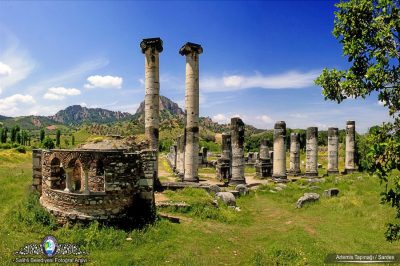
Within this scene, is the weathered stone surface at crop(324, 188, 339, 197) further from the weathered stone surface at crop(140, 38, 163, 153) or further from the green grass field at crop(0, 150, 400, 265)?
the weathered stone surface at crop(140, 38, 163, 153)

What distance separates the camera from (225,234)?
1472cm

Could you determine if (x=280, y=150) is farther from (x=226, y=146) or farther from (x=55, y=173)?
(x=55, y=173)

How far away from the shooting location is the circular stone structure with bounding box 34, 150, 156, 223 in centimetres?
1348

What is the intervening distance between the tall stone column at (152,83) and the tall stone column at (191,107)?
256 cm

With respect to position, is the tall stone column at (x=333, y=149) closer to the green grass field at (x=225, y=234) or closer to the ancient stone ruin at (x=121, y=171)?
the ancient stone ruin at (x=121, y=171)

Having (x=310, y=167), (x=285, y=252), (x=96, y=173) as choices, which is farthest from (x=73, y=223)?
(x=310, y=167)

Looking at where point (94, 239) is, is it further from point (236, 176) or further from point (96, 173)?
point (236, 176)

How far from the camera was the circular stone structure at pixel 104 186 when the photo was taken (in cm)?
1348

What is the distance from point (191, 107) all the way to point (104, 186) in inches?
589

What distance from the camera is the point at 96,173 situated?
18.0 m

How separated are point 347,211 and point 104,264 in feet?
44.6

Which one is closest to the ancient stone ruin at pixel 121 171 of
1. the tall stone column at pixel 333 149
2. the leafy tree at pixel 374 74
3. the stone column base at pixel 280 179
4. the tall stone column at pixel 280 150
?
the stone column base at pixel 280 179

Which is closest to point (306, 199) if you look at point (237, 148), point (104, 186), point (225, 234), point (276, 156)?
point (225, 234)

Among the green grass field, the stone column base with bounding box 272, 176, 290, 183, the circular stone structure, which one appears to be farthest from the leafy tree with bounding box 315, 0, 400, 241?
the stone column base with bounding box 272, 176, 290, 183
